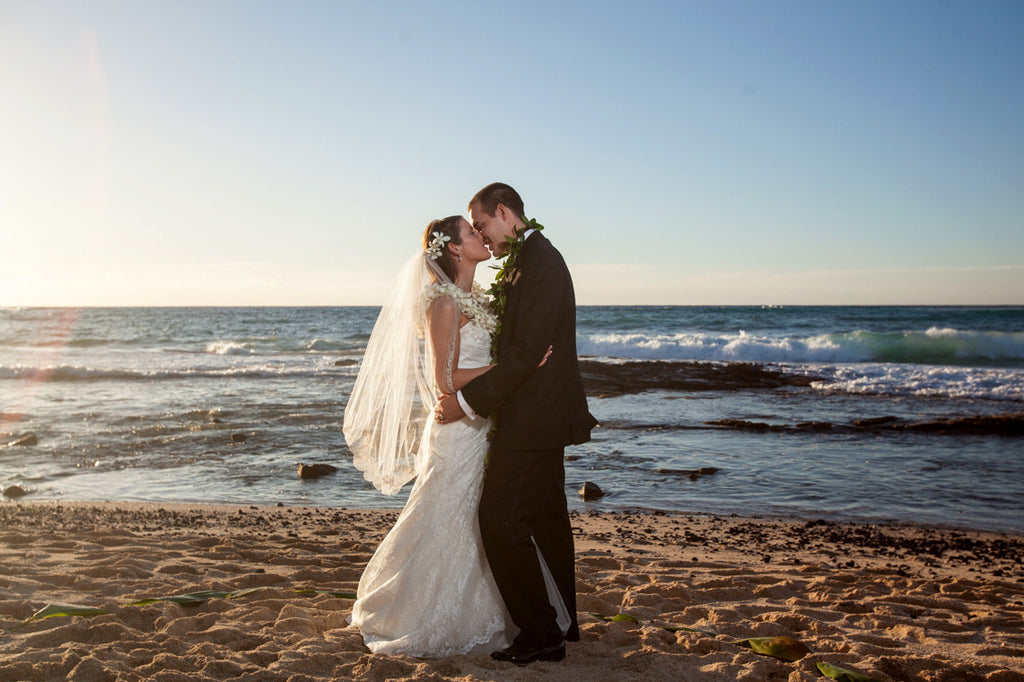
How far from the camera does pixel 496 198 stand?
12.7 feet

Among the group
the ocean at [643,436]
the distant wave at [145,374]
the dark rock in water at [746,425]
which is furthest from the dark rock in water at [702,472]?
the distant wave at [145,374]

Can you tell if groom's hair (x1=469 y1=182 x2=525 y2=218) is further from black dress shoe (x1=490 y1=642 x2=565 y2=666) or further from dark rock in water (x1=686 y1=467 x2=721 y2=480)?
dark rock in water (x1=686 y1=467 x2=721 y2=480)

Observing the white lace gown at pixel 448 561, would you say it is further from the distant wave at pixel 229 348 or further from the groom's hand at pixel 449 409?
the distant wave at pixel 229 348

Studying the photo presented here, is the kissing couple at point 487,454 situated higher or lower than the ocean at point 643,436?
higher

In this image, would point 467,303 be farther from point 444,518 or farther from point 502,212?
point 444,518

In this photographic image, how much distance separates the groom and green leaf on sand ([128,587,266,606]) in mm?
1914

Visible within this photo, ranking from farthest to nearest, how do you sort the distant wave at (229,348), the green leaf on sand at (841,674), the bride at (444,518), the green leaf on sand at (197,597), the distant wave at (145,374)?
the distant wave at (229,348)
the distant wave at (145,374)
the green leaf on sand at (197,597)
the bride at (444,518)
the green leaf on sand at (841,674)

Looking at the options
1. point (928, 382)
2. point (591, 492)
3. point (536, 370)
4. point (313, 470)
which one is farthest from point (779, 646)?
point (928, 382)

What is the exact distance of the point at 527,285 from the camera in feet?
12.0

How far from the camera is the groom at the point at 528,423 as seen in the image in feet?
11.9

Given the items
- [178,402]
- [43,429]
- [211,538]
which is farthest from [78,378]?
[211,538]

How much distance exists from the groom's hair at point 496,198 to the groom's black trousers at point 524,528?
4.10 feet

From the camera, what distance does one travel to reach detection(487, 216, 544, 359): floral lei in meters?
3.79

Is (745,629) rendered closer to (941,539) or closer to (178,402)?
(941,539)
